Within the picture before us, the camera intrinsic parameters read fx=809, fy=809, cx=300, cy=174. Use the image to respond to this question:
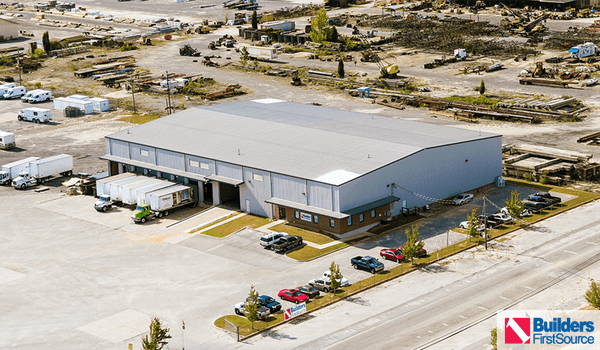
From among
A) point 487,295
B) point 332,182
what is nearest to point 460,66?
point 332,182

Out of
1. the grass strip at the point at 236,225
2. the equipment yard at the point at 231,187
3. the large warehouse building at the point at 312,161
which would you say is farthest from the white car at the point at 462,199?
the grass strip at the point at 236,225

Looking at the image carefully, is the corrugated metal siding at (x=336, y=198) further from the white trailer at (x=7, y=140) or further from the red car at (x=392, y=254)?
the white trailer at (x=7, y=140)

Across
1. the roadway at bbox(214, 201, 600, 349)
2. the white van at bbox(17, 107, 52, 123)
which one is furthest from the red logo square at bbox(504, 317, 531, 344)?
the white van at bbox(17, 107, 52, 123)

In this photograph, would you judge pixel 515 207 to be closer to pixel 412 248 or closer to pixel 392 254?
pixel 412 248

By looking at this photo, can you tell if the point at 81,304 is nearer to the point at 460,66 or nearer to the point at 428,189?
the point at 428,189

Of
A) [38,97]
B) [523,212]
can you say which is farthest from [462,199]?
[38,97]

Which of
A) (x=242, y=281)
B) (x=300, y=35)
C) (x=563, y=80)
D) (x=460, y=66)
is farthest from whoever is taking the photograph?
(x=300, y=35)

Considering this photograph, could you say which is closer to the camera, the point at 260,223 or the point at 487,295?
the point at 487,295
